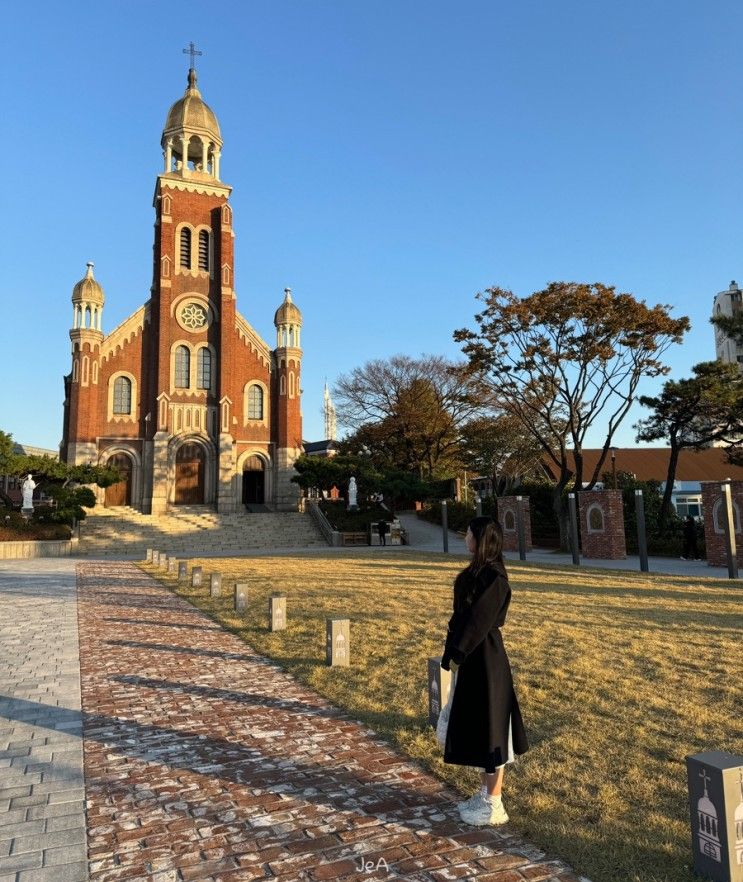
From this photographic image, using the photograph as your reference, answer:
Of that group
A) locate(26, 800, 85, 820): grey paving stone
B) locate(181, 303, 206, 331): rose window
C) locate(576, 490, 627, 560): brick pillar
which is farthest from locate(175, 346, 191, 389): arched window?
locate(26, 800, 85, 820): grey paving stone

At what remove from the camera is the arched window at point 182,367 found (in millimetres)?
40594

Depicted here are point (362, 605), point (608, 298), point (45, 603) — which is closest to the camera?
point (362, 605)

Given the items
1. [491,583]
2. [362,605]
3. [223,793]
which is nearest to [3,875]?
[223,793]

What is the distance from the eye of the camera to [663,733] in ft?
15.8

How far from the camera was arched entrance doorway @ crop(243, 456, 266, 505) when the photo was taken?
4122cm

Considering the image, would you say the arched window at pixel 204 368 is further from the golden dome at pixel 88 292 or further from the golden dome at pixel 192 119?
the golden dome at pixel 192 119

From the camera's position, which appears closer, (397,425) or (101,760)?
(101,760)

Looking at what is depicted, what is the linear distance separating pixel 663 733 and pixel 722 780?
2.35 meters

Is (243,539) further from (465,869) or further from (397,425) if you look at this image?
(465,869)

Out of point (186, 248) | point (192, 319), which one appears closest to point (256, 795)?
point (192, 319)

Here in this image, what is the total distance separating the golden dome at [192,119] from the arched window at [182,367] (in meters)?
15.5

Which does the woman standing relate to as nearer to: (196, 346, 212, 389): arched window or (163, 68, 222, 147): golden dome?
(196, 346, 212, 389): arched window

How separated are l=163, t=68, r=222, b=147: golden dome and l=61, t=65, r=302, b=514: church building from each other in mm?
89

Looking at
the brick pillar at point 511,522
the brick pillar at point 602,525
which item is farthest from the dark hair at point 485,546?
the brick pillar at point 511,522
